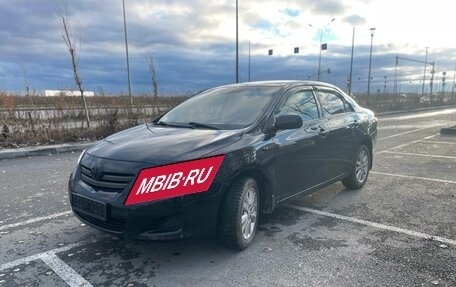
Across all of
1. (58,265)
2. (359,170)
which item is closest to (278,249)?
(58,265)

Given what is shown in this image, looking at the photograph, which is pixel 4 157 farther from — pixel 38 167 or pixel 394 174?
pixel 394 174

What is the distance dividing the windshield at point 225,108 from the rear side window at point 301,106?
0.20 metres

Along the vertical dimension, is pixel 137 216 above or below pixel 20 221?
above

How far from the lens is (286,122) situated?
4078mm

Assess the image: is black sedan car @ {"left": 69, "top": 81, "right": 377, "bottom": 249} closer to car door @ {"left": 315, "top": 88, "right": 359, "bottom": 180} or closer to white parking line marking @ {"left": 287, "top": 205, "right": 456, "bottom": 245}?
car door @ {"left": 315, "top": 88, "right": 359, "bottom": 180}

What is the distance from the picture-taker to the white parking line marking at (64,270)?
127 inches

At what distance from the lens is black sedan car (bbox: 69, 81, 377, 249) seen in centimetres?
327

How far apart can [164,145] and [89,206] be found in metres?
0.87

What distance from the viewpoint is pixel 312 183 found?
16.0 feet

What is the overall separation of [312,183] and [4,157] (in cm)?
821

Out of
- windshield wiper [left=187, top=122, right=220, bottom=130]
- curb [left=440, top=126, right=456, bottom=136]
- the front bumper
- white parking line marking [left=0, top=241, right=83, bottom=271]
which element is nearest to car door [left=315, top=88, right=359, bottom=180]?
windshield wiper [left=187, top=122, right=220, bottom=130]

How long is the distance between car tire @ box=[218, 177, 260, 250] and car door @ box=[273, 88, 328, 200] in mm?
485

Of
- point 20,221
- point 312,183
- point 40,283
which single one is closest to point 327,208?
point 312,183

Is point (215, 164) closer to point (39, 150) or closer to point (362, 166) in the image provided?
point (362, 166)
